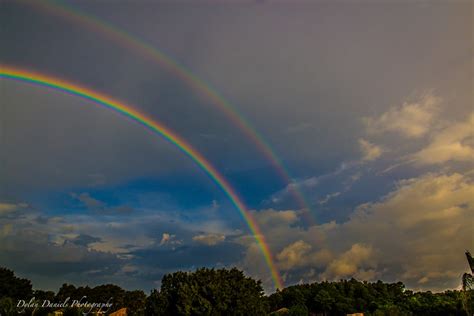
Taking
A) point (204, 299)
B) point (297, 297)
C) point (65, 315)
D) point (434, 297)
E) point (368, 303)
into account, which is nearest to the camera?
point (204, 299)

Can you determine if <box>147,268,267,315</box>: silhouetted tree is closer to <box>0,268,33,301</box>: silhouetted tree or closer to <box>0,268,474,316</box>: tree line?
<box>0,268,474,316</box>: tree line

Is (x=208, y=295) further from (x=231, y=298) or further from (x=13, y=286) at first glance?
(x=13, y=286)

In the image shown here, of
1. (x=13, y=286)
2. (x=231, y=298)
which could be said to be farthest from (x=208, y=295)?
(x=13, y=286)

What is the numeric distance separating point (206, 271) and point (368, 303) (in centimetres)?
5323

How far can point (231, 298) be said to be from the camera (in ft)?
146

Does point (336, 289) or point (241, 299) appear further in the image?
point (336, 289)

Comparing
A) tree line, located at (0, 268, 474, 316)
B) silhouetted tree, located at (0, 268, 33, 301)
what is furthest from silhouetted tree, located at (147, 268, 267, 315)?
silhouetted tree, located at (0, 268, 33, 301)

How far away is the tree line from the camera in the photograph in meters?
44.0

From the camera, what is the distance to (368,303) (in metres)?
88.0

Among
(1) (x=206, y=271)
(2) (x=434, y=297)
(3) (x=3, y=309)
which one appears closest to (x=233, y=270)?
(1) (x=206, y=271)

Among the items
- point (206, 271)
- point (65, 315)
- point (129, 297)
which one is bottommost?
point (65, 315)

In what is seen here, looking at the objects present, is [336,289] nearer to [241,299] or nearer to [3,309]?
[241,299]

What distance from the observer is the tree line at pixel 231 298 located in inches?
1732

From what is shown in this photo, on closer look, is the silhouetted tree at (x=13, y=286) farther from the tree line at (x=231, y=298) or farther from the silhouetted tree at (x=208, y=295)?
the silhouetted tree at (x=208, y=295)
